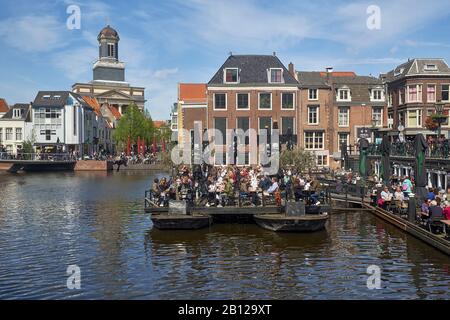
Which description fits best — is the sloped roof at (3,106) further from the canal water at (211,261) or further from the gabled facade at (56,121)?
the canal water at (211,261)

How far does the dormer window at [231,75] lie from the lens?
214ft

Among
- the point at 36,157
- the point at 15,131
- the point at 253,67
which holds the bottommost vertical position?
the point at 36,157

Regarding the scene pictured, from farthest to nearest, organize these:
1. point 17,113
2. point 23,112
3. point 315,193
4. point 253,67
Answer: point 17,113 → point 23,112 → point 253,67 → point 315,193

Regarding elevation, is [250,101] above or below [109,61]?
below

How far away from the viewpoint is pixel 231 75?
6519 cm

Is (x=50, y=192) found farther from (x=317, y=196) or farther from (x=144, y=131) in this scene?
(x=144, y=131)

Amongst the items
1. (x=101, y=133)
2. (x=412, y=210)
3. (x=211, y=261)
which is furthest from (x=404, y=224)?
(x=101, y=133)

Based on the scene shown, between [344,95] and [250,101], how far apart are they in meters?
11.9

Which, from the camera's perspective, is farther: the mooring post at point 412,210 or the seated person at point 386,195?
the seated person at point 386,195

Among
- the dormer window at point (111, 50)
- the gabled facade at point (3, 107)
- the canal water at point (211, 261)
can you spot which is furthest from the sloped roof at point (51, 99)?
the canal water at point (211, 261)

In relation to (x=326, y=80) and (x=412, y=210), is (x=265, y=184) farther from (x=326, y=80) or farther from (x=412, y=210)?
(x=326, y=80)

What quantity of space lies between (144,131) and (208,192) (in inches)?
3174

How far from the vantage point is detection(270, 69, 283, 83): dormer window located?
6556cm

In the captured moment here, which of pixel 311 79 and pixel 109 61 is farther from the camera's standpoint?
pixel 109 61
